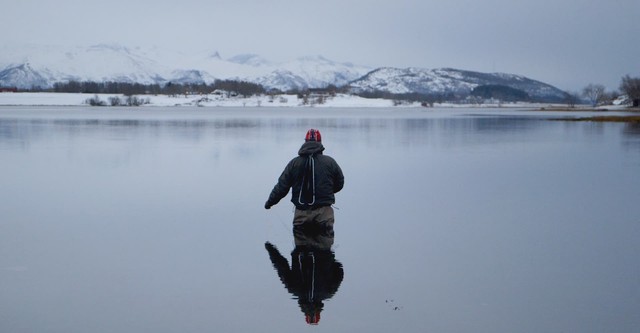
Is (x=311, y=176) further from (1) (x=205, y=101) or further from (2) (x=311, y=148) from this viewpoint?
(1) (x=205, y=101)

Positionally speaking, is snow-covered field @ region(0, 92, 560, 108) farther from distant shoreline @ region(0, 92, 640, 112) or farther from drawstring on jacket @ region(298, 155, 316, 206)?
drawstring on jacket @ region(298, 155, 316, 206)

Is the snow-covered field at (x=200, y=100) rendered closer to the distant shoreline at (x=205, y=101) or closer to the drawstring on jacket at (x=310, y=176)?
the distant shoreline at (x=205, y=101)

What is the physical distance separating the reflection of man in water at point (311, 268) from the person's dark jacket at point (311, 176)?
49 cm

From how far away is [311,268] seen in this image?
24.6ft

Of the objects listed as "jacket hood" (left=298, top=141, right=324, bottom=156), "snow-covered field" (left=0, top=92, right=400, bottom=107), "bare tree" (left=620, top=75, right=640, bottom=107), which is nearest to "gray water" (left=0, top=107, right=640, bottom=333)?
"jacket hood" (left=298, top=141, right=324, bottom=156)

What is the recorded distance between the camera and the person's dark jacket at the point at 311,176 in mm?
8695

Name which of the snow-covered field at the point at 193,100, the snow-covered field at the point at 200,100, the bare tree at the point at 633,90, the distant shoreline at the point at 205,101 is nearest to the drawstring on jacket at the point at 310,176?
the bare tree at the point at 633,90

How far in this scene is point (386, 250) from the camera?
835 cm

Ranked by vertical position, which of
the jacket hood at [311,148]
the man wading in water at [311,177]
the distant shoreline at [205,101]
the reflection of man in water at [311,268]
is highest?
the distant shoreline at [205,101]

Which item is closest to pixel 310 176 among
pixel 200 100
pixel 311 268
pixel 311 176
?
pixel 311 176

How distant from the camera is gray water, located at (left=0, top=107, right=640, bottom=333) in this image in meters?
5.94

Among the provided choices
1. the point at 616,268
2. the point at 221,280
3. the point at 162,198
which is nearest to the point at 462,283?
the point at 616,268

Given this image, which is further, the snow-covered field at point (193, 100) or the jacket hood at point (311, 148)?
the snow-covered field at point (193, 100)

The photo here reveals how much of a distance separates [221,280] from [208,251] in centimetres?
129
